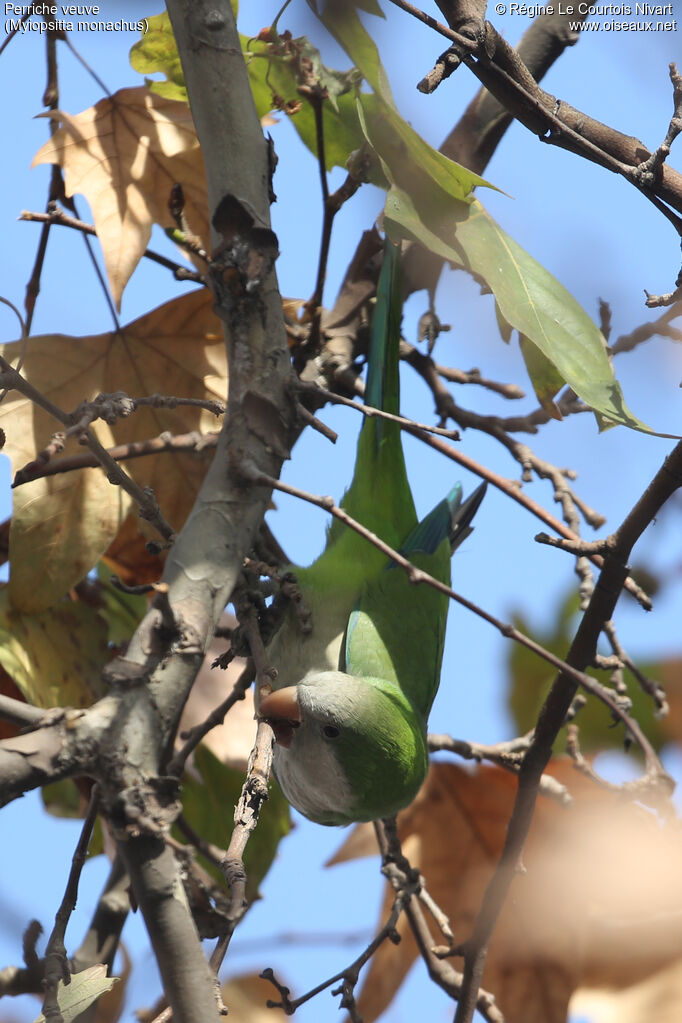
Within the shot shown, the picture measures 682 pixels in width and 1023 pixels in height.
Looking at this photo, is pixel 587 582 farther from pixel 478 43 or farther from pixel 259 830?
pixel 478 43

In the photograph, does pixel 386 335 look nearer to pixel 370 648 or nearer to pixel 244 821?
pixel 370 648

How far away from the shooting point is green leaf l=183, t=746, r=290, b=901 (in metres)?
2.58

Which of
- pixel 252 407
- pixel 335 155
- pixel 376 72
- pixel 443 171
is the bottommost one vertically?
pixel 252 407

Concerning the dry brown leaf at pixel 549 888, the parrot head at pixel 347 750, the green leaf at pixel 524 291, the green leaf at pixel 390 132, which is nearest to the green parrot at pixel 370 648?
the parrot head at pixel 347 750

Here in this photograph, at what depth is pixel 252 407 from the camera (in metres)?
1.59

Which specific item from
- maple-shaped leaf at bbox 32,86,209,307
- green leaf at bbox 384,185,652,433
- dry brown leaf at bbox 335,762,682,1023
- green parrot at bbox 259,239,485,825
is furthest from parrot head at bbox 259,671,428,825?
maple-shaped leaf at bbox 32,86,209,307

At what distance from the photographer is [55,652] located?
2.25 metres

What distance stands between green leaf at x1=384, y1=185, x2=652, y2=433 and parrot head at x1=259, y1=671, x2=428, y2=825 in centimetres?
103

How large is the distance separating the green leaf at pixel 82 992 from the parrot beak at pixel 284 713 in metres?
0.63

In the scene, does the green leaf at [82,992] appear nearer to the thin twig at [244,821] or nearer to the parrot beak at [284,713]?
the thin twig at [244,821]

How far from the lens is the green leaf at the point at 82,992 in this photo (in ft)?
4.83

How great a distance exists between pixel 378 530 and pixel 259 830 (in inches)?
39.5

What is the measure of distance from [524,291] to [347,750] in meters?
1.20

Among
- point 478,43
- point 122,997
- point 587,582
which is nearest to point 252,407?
point 478,43
